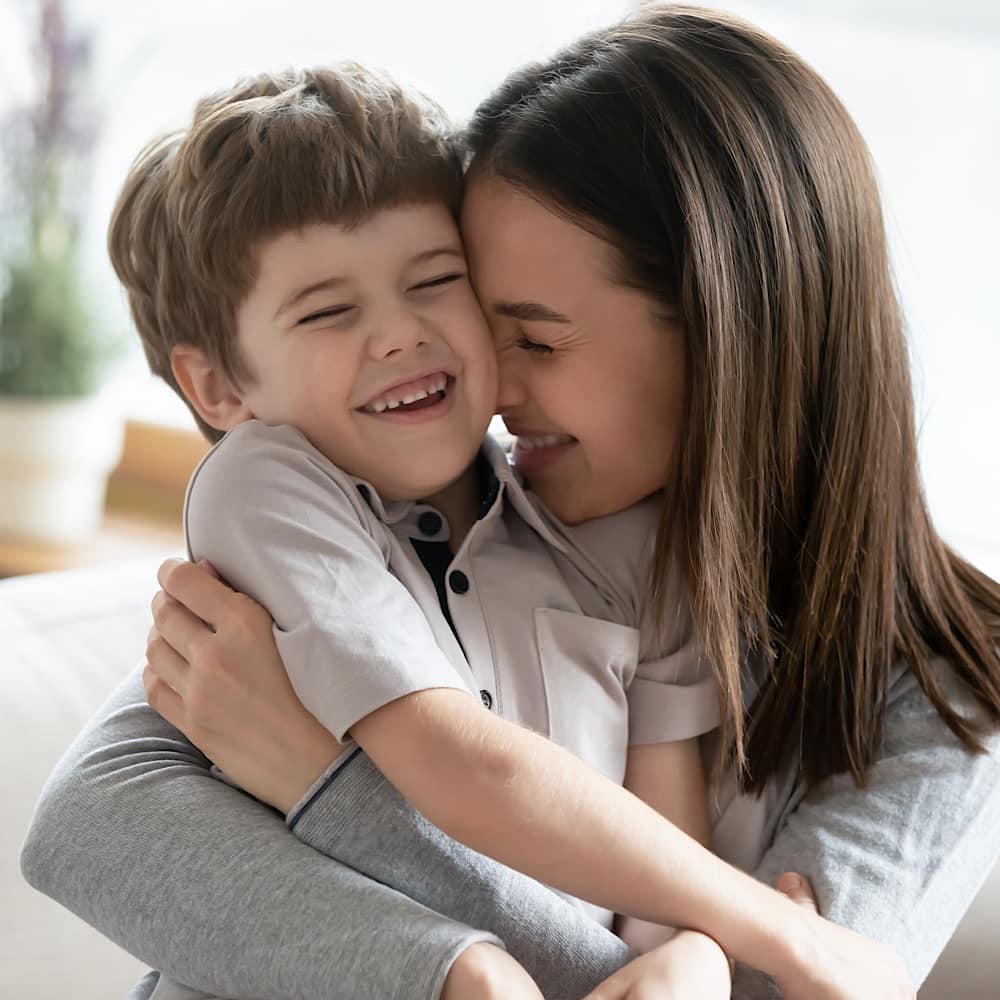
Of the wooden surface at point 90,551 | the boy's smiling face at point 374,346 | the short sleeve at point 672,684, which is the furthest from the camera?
the wooden surface at point 90,551

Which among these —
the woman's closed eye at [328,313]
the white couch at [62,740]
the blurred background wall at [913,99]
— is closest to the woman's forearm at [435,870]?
the woman's closed eye at [328,313]

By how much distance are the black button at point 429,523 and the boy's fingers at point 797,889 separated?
46 centimetres

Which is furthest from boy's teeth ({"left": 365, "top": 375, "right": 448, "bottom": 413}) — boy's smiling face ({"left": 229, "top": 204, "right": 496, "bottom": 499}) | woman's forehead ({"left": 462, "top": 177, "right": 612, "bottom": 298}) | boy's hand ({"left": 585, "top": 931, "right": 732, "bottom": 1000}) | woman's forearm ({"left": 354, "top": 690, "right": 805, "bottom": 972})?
boy's hand ({"left": 585, "top": 931, "right": 732, "bottom": 1000})

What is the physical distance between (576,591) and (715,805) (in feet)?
0.85

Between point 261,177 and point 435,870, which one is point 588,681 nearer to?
point 435,870

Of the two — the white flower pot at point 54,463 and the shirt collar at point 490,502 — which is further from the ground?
the shirt collar at point 490,502

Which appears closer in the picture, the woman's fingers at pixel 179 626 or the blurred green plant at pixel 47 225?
the woman's fingers at pixel 179 626

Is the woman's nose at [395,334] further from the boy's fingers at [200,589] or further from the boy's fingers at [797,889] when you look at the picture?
the boy's fingers at [797,889]

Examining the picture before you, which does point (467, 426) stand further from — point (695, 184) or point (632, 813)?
point (632, 813)

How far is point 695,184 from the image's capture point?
1306mm

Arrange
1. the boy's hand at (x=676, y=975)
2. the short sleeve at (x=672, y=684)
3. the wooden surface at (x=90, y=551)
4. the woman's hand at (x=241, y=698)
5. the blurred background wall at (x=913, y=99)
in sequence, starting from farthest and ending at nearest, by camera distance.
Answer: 1. the wooden surface at (x=90, y=551)
2. the blurred background wall at (x=913, y=99)
3. the short sleeve at (x=672, y=684)
4. the woman's hand at (x=241, y=698)
5. the boy's hand at (x=676, y=975)

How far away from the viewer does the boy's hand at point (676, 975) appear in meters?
1.08

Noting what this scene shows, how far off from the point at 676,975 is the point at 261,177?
0.75 m

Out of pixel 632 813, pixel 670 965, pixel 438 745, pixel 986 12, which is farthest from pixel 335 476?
pixel 986 12
